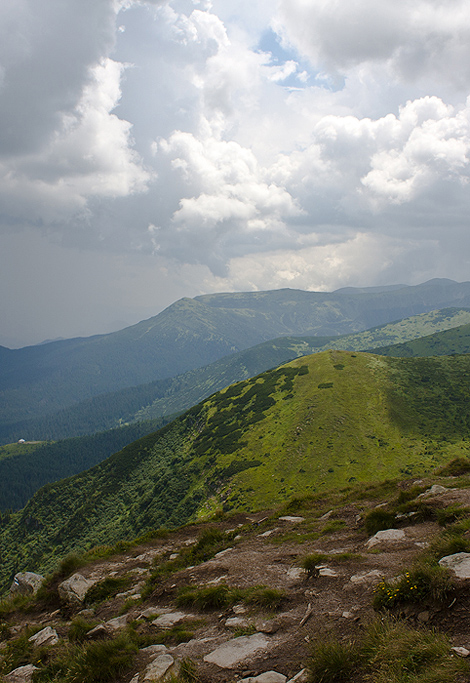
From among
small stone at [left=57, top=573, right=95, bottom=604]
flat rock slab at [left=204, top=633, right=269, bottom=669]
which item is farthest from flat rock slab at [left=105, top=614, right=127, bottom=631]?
flat rock slab at [left=204, top=633, right=269, bottom=669]

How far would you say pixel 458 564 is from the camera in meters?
9.70

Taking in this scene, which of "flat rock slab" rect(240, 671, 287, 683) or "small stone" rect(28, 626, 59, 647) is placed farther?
"small stone" rect(28, 626, 59, 647)

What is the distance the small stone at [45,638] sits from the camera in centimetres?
1280

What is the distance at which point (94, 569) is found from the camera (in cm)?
2044

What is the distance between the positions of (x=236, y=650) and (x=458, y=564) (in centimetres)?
699

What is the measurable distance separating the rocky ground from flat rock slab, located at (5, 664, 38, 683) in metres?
0.04

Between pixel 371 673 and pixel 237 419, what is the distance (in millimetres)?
114773

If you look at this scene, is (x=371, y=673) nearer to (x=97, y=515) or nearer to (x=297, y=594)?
(x=297, y=594)

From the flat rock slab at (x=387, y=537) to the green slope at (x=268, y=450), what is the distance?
5785cm

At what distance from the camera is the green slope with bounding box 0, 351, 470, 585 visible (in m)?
76.6

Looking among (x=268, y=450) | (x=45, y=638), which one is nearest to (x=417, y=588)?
(x=45, y=638)

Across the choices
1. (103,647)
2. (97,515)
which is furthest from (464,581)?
(97,515)

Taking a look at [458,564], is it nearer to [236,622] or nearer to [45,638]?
[236,622]

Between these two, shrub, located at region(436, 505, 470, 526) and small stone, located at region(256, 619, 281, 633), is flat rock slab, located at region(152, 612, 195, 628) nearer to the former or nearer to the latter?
small stone, located at region(256, 619, 281, 633)
